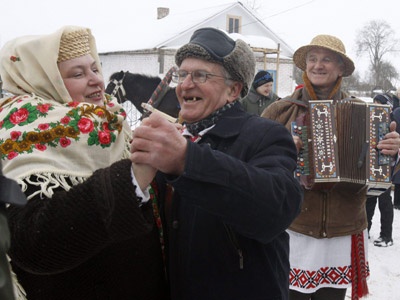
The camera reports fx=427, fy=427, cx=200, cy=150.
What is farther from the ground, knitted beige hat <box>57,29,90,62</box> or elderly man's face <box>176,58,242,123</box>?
knitted beige hat <box>57,29,90,62</box>

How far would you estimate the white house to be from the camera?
64.2ft

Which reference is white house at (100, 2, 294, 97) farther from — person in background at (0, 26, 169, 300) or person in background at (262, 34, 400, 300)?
person in background at (0, 26, 169, 300)

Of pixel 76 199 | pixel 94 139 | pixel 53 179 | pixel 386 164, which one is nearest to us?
pixel 76 199

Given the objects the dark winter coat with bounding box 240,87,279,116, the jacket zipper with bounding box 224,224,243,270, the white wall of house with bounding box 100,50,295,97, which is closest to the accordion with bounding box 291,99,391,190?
the jacket zipper with bounding box 224,224,243,270

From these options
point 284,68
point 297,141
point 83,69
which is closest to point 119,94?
point 297,141

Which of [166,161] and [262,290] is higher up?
[166,161]

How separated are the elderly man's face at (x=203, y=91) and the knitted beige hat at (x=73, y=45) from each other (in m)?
0.38

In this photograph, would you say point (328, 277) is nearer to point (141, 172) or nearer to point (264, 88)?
point (141, 172)

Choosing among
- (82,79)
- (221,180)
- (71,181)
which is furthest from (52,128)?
(221,180)

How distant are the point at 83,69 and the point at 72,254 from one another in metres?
0.74

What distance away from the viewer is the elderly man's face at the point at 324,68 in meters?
2.88

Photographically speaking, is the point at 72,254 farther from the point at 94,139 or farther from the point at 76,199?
the point at 94,139

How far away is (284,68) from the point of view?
21.5 meters

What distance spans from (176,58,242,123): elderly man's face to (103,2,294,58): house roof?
17970 mm
